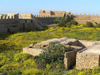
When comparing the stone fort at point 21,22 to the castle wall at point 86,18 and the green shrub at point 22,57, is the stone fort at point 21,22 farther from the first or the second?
the green shrub at point 22,57

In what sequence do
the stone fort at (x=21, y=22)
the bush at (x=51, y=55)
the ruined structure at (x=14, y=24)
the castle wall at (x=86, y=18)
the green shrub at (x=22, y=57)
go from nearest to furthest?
the bush at (x=51, y=55) → the green shrub at (x=22, y=57) → the ruined structure at (x=14, y=24) → the stone fort at (x=21, y=22) → the castle wall at (x=86, y=18)

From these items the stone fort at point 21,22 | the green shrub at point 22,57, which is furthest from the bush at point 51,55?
the stone fort at point 21,22

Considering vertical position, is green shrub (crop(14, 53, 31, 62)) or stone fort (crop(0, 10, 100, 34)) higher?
stone fort (crop(0, 10, 100, 34))

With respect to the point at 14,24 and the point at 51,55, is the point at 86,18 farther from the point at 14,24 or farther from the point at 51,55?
the point at 51,55

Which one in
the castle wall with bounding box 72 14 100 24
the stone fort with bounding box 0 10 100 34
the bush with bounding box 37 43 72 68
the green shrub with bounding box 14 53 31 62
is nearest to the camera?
the bush with bounding box 37 43 72 68

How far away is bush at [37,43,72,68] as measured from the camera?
11.9 m

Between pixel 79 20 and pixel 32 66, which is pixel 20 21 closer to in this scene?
pixel 79 20

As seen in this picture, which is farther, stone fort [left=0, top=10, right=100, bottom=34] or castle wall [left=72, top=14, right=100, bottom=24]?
castle wall [left=72, top=14, right=100, bottom=24]

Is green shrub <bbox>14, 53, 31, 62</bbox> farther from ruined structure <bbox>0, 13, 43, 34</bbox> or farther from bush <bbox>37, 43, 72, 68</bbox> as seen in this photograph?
ruined structure <bbox>0, 13, 43, 34</bbox>

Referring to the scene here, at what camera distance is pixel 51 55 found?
475 inches

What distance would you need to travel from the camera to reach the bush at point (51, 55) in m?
11.9

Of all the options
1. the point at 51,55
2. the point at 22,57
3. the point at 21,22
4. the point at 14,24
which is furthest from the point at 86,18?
the point at 51,55

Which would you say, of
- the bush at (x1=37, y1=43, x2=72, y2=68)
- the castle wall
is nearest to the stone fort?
the castle wall

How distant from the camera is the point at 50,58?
12.1 meters
